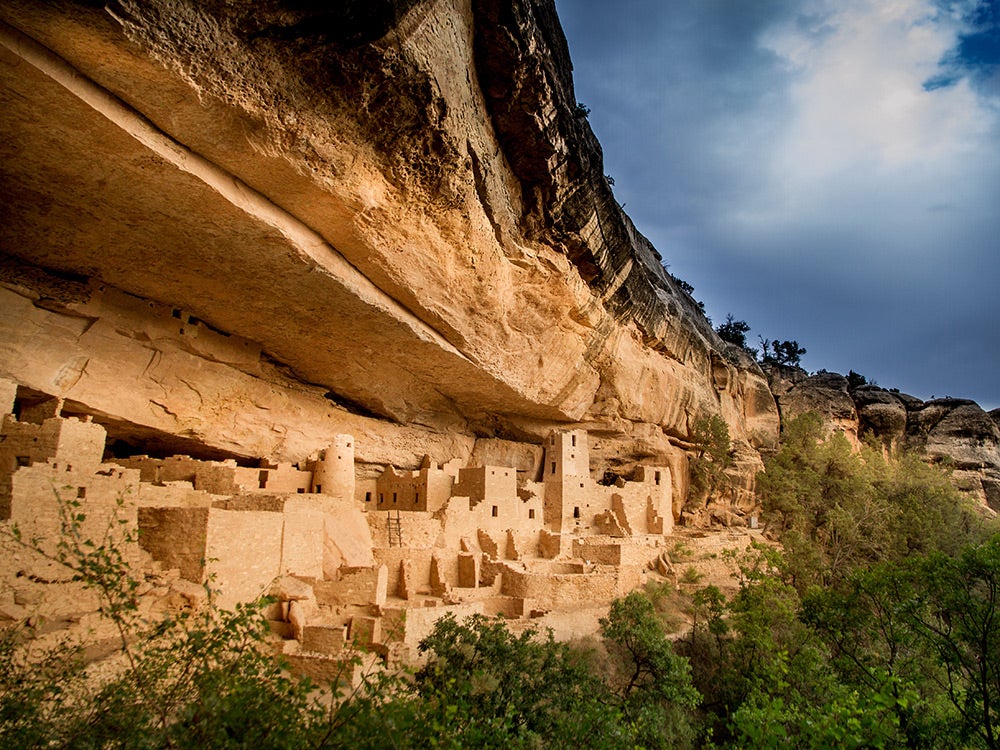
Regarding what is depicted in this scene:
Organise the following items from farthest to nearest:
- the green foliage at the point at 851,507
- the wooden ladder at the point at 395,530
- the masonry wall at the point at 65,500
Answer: the green foliage at the point at 851,507 < the wooden ladder at the point at 395,530 < the masonry wall at the point at 65,500

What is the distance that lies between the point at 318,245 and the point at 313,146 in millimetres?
2464

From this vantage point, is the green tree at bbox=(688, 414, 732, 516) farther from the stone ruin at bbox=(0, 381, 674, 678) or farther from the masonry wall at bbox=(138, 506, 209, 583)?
the masonry wall at bbox=(138, 506, 209, 583)

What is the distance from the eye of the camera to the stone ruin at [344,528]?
10.2 metres

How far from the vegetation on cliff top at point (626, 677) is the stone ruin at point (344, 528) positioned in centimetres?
69

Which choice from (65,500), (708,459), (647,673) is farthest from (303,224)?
(708,459)

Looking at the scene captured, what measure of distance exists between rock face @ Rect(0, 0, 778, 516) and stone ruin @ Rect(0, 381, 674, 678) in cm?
165

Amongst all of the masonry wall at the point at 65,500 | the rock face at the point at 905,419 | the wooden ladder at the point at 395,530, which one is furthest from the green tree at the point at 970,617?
the rock face at the point at 905,419

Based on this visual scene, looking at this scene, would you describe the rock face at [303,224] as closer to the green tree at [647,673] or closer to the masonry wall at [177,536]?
the masonry wall at [177,536]

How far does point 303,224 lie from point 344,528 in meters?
6.15

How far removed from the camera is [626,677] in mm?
13414

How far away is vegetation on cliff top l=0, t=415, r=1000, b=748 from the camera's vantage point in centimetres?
544

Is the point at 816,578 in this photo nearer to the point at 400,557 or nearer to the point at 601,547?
the point at 601,547

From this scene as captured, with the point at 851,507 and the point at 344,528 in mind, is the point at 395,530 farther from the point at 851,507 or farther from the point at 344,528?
the point at 851,507

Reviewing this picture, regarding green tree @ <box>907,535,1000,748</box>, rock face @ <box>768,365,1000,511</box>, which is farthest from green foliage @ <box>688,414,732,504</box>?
green tree @ <box>907,535,1000,748</box>
